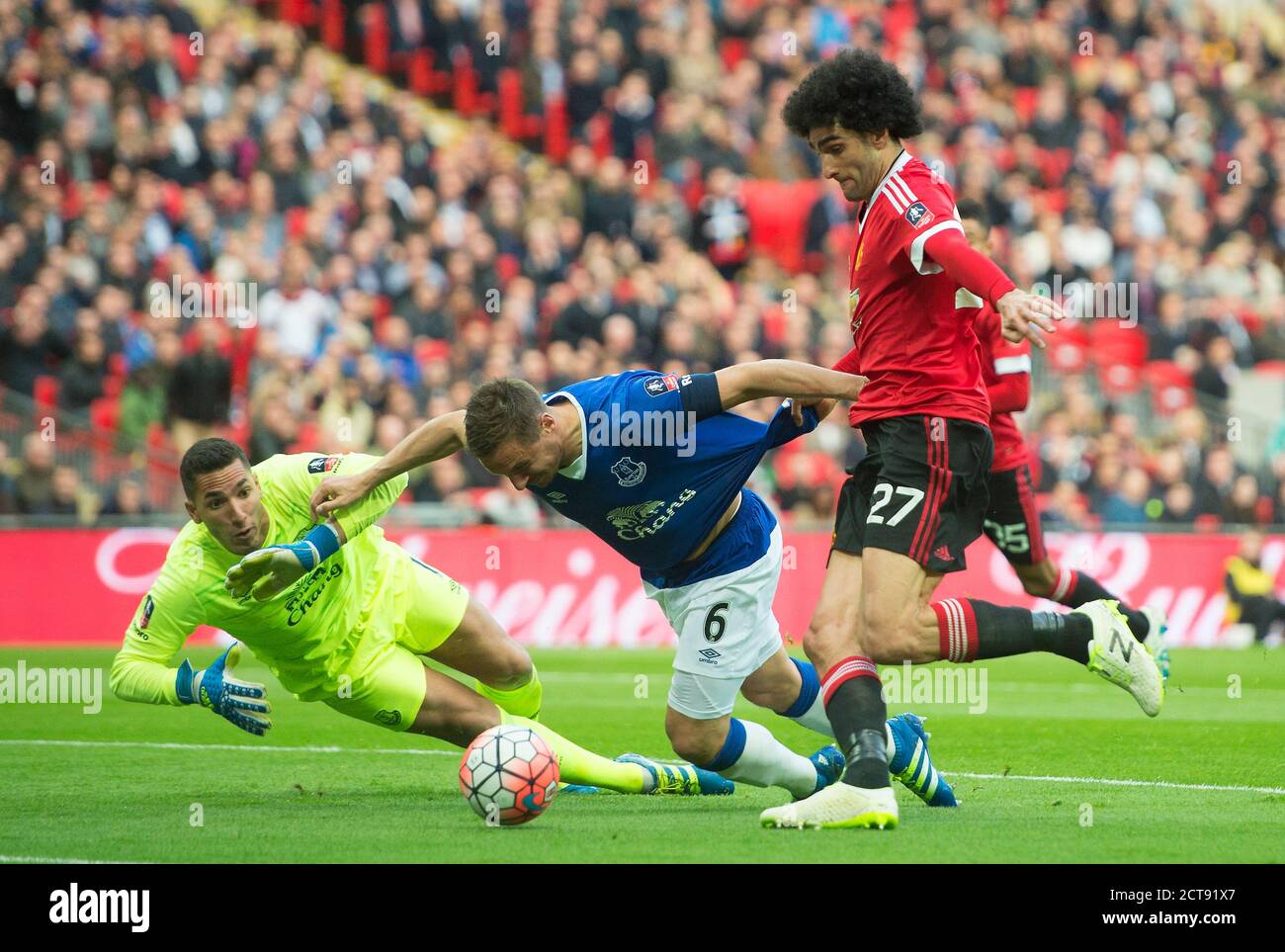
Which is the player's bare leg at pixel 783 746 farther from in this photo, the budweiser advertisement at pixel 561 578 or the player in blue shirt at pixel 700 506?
the budweiser advertisement at pixel 561 578

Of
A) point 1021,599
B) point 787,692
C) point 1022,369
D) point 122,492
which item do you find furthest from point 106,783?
point 1021,599

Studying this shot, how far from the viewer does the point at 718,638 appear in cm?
734

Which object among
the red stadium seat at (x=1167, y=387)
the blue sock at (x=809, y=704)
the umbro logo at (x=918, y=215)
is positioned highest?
the red stadium seat at (x=1167, y=387)

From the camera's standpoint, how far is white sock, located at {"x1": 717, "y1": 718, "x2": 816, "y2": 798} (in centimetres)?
741

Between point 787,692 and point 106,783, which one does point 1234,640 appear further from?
point 106,783

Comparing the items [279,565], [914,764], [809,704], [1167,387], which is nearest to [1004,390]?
[809,704]

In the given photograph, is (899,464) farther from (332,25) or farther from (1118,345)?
(332,25)

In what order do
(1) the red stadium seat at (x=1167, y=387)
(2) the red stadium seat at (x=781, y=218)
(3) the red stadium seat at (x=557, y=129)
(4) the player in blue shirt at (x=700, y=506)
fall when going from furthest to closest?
(3) the red stadium seat at (x=557, y=129)
(2) the red stadium seat at (x=781, y=218)
(1) the red stadium seat at (x=1167, y=387)
(4) the player in blue shirt at (x=700, y=506)

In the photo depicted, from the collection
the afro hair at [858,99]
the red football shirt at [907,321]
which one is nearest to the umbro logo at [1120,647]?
the red football shirt at [907,321]

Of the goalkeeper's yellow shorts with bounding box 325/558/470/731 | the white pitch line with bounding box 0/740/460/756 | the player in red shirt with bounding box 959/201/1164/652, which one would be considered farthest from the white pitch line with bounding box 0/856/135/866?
the player in red shirt with bounding box 959/201/1164/652

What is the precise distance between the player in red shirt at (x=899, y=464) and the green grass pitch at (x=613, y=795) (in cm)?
57

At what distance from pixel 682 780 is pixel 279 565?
213cm

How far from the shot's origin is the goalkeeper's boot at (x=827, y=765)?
25.0 ft
